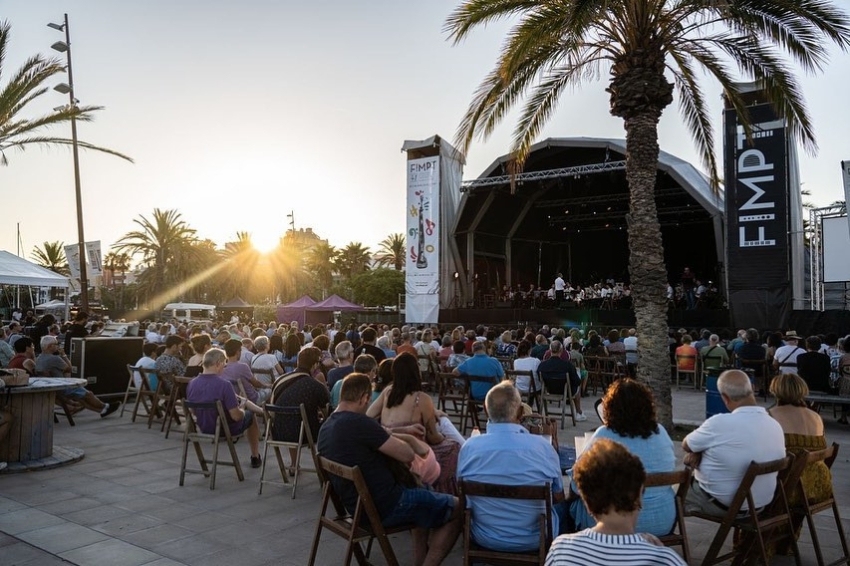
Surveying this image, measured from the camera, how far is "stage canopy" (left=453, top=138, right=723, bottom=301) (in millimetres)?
19531

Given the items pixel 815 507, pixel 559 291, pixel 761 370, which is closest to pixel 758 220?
pixel 761 370

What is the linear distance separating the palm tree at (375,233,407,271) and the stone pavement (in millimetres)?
43954

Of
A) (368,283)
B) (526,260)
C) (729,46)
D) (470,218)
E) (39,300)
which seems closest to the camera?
(729,46)

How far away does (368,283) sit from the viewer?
4378 centimetres

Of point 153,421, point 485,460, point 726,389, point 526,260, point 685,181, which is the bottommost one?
point 153,421

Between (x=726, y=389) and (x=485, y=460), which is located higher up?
(x=726, y=389)

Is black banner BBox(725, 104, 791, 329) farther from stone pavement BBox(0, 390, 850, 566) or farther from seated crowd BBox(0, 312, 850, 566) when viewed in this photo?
seated crowd BBox(0, 312, 850, 566)

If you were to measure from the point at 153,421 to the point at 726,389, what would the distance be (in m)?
8.00

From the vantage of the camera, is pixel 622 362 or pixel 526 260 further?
pixel 526 260

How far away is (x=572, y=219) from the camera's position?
25000mm

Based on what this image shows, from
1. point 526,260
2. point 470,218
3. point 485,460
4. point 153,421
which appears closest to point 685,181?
A: point 470,218

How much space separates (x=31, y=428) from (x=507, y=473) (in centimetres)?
541

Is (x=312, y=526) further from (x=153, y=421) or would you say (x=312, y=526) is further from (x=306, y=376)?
(x=153, y=421)

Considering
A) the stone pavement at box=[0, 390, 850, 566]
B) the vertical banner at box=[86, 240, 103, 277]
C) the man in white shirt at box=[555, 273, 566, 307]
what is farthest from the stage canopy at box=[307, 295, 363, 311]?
the stone pavement at box=[0, 390, 850, 566]
